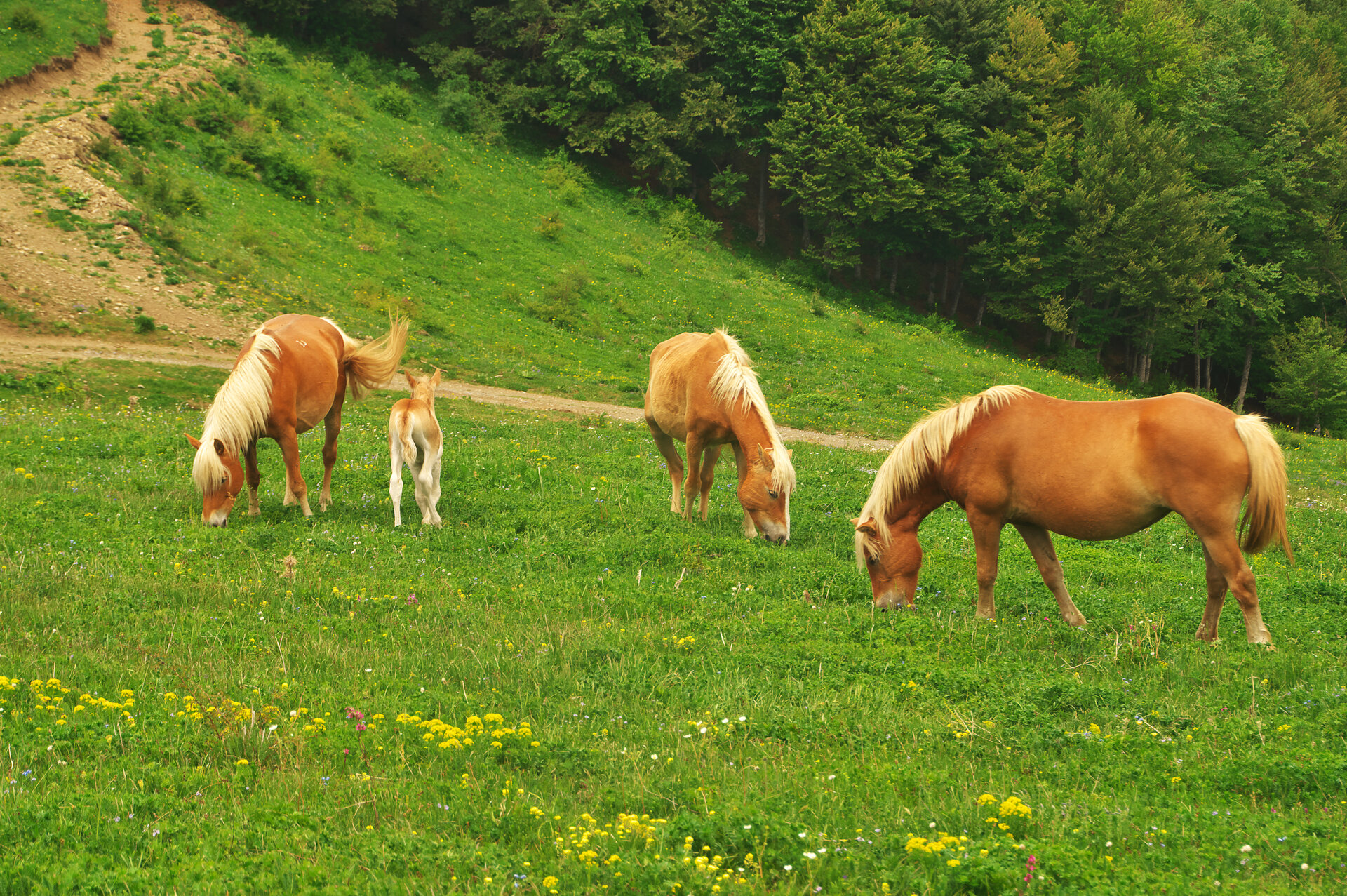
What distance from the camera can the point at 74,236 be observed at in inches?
968

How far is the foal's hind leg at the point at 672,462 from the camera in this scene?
42.3 ft

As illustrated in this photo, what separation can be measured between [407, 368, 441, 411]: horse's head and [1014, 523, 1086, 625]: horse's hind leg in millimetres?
7454

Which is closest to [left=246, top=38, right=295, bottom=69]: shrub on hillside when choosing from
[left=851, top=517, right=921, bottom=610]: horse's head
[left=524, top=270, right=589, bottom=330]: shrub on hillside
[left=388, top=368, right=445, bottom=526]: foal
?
[left=524, top=270, right=589, bottom=330]: shrub on hillside

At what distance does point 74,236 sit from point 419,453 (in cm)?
1910

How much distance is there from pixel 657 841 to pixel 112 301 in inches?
960

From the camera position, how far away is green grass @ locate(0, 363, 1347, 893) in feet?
14.0

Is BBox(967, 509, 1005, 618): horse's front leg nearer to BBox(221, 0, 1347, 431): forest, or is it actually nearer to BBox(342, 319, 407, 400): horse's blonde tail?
BBox(342, 319, 407, 400): horse's blonde tail

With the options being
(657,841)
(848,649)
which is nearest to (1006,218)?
(848,649)

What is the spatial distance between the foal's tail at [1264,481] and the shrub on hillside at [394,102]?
138ft

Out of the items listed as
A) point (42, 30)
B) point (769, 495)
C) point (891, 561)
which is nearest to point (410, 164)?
point (42, 30)

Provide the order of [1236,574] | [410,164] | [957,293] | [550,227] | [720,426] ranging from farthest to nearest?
1. [957,293]
2. [550,227]
3. [410,164]
4. [720,426]
5. [1236,574]

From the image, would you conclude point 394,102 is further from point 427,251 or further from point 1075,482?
point 1075,482

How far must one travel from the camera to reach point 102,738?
5285 mm

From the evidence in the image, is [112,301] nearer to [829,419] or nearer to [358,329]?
[358,329]
